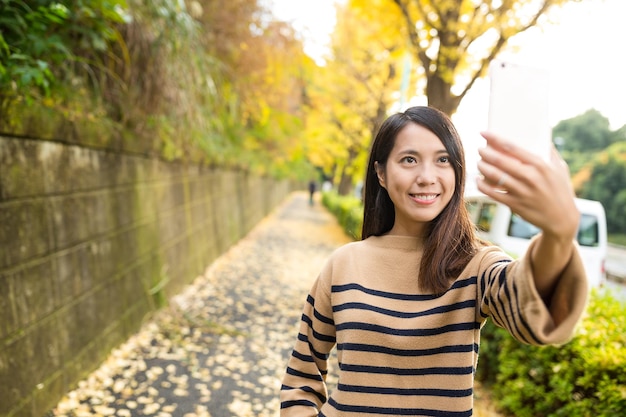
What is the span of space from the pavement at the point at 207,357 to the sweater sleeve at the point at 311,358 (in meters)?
2.36

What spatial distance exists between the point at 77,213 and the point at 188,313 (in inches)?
104

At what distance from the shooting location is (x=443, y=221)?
141 cm

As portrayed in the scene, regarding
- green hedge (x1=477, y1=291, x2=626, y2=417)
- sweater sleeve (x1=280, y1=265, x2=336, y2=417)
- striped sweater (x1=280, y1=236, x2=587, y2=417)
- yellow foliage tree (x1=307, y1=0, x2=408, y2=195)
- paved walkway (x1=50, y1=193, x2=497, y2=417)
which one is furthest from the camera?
yellow foliage tree (x1=307, y1=0, x2=408, y2=195)

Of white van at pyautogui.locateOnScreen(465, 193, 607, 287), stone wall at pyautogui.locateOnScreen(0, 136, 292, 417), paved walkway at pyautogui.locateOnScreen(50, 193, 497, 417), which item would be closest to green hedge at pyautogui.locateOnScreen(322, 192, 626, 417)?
paved walkway at pyautogui.locateOnScreen(50, 193, 497, 417)

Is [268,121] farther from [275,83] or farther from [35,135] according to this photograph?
[35,135]

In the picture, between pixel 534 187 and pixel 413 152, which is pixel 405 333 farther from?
pixel 534 187

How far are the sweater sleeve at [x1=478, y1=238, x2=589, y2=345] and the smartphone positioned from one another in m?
0.22

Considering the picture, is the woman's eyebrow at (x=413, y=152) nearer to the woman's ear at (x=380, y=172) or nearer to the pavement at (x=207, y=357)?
the woman's ear at (x=380, y=172)

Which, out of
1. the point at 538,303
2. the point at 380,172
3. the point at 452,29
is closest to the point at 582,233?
the point at 452,29

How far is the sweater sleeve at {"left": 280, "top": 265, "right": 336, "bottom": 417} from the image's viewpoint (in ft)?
4.99

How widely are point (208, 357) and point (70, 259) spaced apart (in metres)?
1.77

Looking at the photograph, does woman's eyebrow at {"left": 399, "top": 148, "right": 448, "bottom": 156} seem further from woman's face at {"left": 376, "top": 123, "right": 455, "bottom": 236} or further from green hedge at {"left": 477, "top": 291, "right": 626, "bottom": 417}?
green hedge at {"left": 477, "top": 291, "right": 626, "bottom": 417}

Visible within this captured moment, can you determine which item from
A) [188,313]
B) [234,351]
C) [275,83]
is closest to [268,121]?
[275,83]

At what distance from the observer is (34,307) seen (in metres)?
3.02
